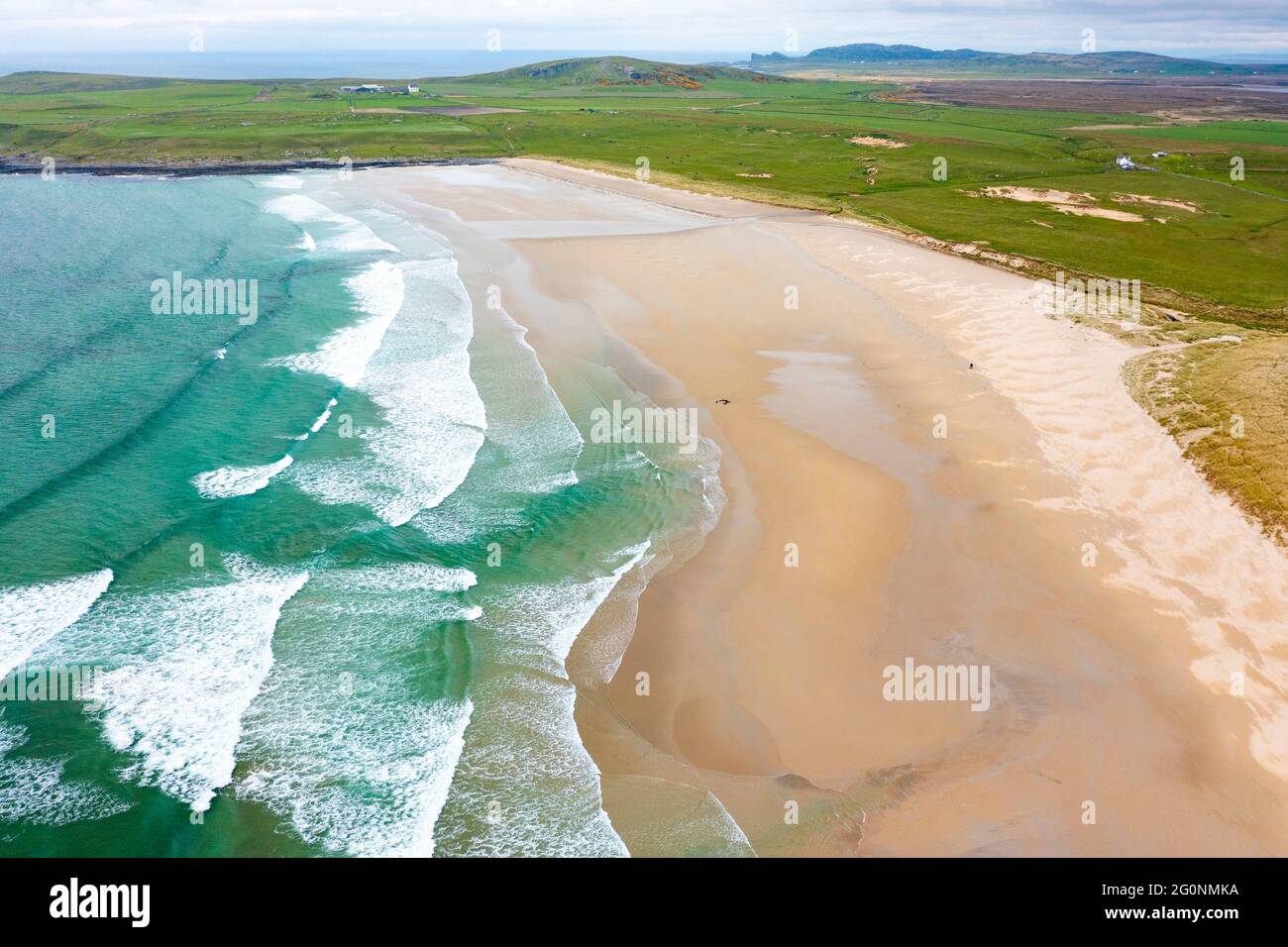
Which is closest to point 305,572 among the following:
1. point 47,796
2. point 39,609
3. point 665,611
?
point 39,609

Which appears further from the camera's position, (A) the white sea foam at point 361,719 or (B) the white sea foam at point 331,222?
(B) the white sea foam at point 331,222

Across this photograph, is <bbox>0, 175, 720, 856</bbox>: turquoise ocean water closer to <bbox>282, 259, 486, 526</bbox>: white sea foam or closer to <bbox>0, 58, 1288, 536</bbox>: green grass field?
<bbox>282, 259, 486, 526</bbox>: white sea foam

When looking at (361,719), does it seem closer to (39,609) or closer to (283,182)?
(39,609)

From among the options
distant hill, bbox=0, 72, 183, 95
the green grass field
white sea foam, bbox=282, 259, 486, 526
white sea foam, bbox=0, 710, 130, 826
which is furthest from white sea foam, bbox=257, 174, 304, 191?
distant hill, bbox=0, 72, 183, 95

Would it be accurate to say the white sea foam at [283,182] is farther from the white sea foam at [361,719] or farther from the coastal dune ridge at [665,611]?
the white sea foam at [361,719]

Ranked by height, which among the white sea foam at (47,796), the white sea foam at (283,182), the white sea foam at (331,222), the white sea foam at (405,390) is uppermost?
the white sea foam at (283,182)

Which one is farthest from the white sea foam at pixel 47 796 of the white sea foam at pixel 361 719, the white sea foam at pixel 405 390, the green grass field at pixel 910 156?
the green grass field at pixel 910 156
